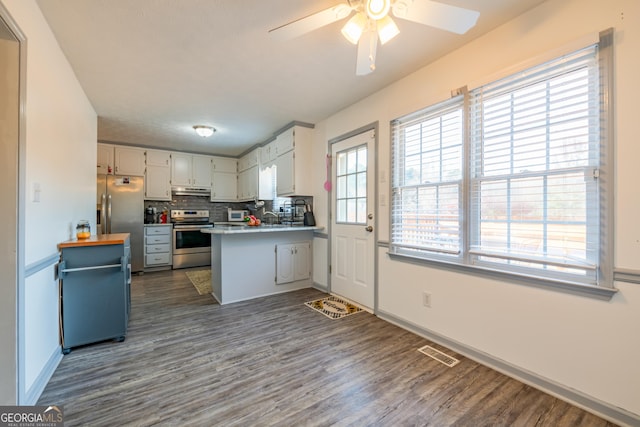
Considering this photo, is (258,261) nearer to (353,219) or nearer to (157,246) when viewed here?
(353,219)

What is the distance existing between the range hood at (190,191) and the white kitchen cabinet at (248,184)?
688 mm

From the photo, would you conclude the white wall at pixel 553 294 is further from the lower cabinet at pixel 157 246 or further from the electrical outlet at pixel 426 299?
the lower cabinet at pixel 157 246

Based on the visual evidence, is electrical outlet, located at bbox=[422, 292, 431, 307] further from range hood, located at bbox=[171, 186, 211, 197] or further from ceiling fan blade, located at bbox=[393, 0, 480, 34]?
range hood, located at bbox=[171, 186, 211, 197]

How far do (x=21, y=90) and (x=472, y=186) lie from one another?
296 cm

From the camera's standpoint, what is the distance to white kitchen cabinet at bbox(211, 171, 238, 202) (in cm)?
590

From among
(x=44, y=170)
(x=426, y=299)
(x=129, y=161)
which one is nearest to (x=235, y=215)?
(x=129, y=161)

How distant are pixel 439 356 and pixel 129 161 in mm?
5737

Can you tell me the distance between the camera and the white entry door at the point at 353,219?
119 inches

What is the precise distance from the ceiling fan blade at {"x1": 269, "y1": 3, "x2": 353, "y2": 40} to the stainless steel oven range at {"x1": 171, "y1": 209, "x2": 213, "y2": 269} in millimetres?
4601

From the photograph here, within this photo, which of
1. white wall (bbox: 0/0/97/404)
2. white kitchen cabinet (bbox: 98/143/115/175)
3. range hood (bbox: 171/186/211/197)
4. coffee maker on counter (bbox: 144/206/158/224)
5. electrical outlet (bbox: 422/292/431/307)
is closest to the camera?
white wall (bbox: 0/0/97/404)

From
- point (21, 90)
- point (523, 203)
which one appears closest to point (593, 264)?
point (523, 203)

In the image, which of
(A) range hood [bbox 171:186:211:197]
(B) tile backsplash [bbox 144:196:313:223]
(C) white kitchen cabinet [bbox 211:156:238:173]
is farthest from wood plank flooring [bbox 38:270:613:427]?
(C) white kitchen cabinet [bbox 211:156:238:173]

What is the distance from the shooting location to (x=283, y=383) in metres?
1.77

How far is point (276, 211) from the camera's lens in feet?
16.2
